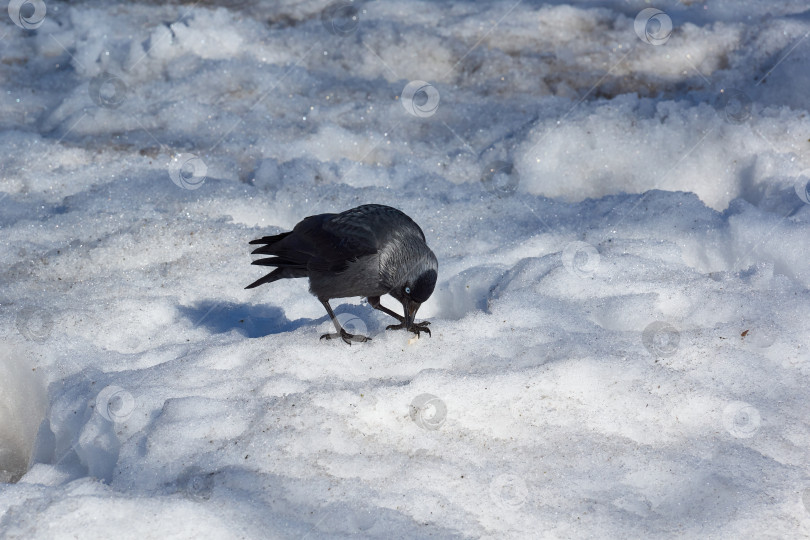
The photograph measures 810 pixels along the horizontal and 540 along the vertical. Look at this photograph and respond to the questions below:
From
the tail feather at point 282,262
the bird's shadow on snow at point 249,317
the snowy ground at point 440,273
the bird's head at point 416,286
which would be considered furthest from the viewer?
the bird's shadow on snow at point 249,317

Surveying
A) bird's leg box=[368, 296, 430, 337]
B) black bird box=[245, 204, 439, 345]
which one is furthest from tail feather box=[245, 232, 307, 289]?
bird's leg box=[368, 296, 430, 337]

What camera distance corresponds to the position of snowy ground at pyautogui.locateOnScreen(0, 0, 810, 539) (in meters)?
2.69

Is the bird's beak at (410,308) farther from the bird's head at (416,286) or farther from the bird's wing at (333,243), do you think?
the bird's wing at (333,243)

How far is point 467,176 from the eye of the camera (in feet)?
17.3

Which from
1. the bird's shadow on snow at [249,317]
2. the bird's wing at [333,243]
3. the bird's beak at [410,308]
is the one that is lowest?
the bird's shadow on snow at [249,317]

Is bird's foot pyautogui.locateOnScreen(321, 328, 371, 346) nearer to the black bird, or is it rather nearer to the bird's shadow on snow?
the black bird

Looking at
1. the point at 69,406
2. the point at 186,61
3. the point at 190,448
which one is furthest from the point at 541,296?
the point at 186,61

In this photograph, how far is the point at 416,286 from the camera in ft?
11.1

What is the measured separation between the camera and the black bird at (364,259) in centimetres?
341

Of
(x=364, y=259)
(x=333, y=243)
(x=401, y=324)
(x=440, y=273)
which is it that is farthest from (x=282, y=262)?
(x=440, y=273)

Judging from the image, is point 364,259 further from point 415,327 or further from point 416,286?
point 415,327

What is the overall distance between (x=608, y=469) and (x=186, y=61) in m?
5.40

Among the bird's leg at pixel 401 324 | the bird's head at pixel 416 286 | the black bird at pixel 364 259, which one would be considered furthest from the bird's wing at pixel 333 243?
the bird's leg at pixel 401 324

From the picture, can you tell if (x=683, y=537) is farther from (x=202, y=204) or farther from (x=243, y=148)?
(x=243, y=148)
